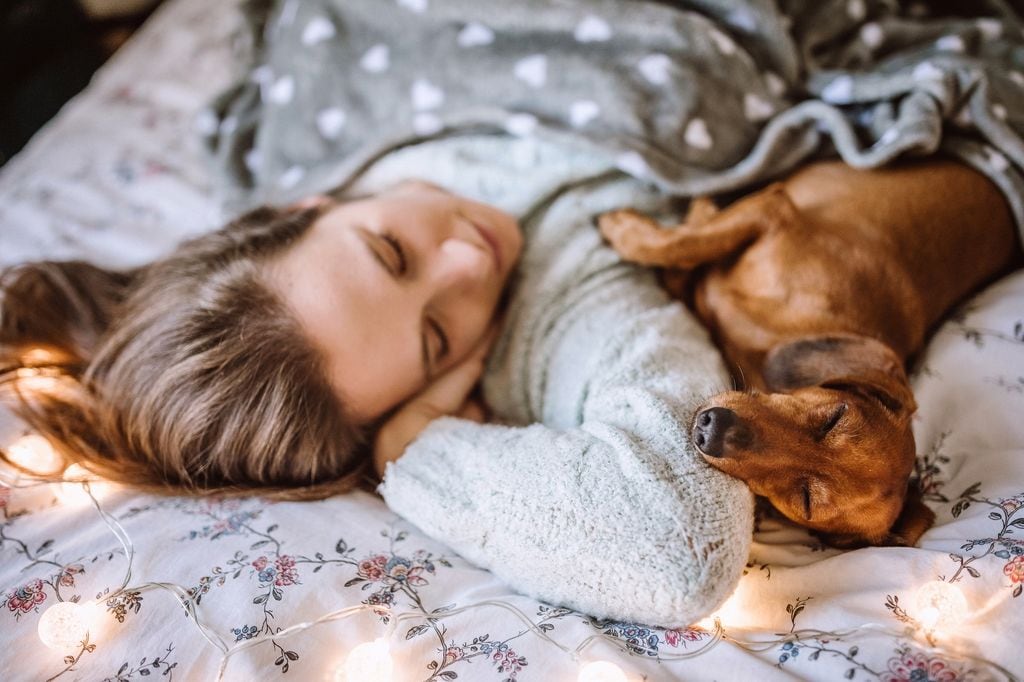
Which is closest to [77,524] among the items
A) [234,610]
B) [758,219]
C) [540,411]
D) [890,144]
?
[234,610]

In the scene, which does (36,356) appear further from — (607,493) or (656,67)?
(656,67)

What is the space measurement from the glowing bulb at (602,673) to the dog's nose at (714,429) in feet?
1.01

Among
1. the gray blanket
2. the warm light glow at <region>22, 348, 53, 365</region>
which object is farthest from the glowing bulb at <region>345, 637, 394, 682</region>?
the gray blanket

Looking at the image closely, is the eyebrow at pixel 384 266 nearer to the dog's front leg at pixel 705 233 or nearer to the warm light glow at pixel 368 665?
the dog's front leg at pixel 705 233

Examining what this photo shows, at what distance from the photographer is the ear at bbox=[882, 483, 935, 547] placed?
41.8 inches

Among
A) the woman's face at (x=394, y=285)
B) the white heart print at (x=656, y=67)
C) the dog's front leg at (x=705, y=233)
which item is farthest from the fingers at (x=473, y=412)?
the white heart print at (x=656, y=67)

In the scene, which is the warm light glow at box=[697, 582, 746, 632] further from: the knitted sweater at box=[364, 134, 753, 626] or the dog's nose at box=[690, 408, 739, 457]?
the dog's nose at box=[690, 408, 739, 457]

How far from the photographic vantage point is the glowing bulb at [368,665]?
3.01ft

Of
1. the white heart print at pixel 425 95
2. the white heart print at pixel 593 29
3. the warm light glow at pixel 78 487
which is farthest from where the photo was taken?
the white heart print at pixel 425 95

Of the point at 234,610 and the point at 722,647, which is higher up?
the point at 234,610

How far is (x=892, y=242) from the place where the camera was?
147 cm

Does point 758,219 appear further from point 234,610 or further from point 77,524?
point 77,524

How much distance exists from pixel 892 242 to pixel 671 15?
0.66 meters

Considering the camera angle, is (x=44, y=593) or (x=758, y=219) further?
(x=758, y=219)
